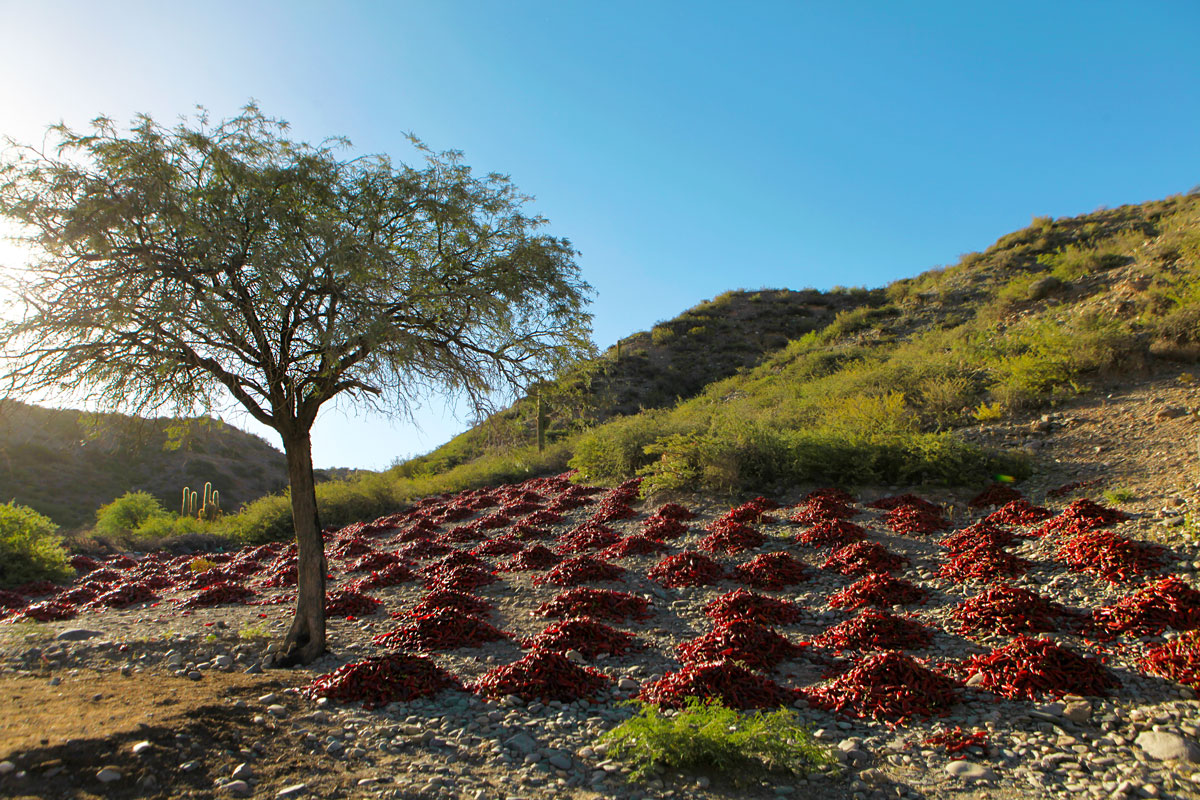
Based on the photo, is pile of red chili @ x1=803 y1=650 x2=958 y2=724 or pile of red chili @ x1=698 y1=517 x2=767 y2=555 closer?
pile of red chili @ x1=803 y1=650 x2=958 y2=724

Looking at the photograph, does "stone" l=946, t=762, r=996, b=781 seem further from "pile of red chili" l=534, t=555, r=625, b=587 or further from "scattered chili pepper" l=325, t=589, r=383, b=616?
"scattered chili pepper" l=325, t=589, r=383, b=616

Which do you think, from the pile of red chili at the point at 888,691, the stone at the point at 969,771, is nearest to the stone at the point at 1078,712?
the pile of red chili at the point at 888,691

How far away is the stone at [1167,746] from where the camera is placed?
3.49m

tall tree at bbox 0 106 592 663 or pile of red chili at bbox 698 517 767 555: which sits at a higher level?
tall tree at bbox 0 106 592 663

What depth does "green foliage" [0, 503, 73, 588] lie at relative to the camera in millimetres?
12078

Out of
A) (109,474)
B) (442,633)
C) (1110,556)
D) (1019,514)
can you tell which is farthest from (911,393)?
(109,474)

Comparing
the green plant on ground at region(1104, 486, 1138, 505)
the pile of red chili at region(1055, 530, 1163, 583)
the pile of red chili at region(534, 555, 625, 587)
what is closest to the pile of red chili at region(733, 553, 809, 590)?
the pile of red chili at region(534, 555, 625, 587)


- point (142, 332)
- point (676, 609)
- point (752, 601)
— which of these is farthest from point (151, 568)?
point (752, 601)

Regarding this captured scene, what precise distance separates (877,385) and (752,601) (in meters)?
10.4

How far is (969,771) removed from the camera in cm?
352

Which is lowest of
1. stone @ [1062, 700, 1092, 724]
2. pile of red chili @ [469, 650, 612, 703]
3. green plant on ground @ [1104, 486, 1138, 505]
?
stone @ [1062, 700, 1092, 724]

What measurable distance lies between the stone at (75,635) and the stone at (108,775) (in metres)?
5.04

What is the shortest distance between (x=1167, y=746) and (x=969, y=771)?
3.88 ft

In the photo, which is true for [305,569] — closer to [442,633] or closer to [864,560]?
[442,633]
